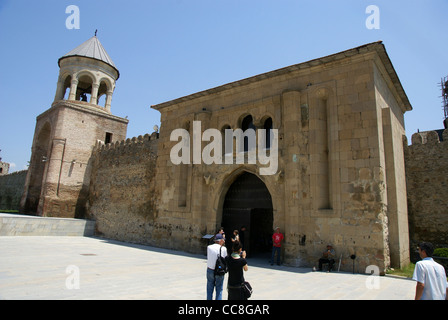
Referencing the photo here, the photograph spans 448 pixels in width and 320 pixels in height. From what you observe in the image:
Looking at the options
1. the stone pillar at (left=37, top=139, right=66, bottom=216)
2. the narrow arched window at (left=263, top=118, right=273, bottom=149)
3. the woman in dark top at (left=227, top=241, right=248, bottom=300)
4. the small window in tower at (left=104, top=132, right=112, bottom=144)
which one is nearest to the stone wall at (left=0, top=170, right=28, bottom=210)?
the stone pillar at (left=37, top=139, right=66, bottom=216)

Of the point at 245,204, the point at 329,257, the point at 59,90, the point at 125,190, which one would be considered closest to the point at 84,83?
the point at 59,90

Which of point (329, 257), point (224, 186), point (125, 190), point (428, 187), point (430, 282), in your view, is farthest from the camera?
point (125, 190)

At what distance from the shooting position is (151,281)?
698cm

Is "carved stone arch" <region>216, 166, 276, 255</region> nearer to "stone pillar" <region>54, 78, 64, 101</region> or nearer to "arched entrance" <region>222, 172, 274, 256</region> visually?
"arched entrance" <region>222, 172, 274, 256</region>

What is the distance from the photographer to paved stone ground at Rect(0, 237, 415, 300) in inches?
226

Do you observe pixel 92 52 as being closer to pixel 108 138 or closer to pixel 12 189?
pixel 108 138

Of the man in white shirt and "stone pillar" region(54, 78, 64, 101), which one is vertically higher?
"stone pillar" region(54, 78, 64, 101)

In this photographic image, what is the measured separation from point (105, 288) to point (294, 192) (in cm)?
644

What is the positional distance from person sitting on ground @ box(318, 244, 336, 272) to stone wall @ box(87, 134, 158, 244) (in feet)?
29.9

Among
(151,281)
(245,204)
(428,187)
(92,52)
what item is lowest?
(151,281)

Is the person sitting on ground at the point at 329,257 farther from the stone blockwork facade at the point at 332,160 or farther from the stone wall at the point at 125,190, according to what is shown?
the stone wall at the point at 125,190

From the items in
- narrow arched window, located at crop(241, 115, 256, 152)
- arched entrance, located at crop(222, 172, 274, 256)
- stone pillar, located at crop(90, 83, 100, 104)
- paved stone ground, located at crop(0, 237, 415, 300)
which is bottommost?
paved stone ground, located at crop(0, 237, 415, 300)

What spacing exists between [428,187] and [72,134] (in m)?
21.1

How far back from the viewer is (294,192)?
1016cm
